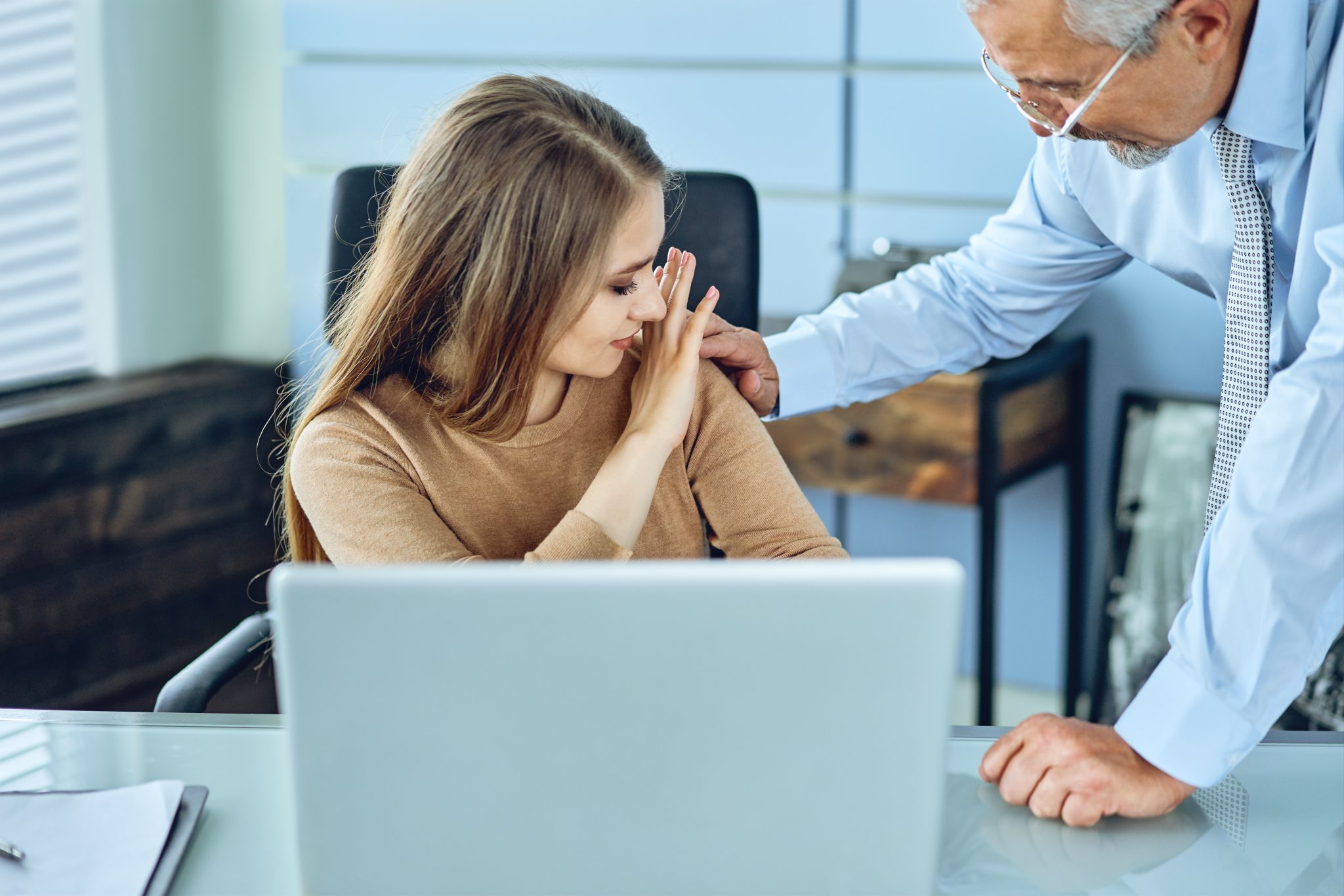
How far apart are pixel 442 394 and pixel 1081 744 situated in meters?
0.68

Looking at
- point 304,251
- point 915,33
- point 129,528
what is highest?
point 915,33

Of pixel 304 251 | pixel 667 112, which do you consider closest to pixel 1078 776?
pixel 667 112

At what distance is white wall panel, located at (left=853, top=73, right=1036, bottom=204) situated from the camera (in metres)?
2.37

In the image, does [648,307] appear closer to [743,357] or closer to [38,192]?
[743,357]

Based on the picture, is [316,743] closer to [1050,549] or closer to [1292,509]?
[1292,509]

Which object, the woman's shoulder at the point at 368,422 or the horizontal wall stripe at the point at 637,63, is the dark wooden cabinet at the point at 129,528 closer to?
the horizontal wall stripe at the point at 637,63

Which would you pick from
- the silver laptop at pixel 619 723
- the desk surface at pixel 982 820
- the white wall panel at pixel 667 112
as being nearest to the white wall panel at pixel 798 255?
the white wall panel at pixel 667 112

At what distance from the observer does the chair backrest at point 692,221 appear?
1413 millimetres

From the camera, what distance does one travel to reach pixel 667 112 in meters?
2.61

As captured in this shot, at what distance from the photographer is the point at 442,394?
1.25 meters

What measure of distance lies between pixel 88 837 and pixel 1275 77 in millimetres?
1110

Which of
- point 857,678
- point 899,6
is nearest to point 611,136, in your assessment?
point 857,678

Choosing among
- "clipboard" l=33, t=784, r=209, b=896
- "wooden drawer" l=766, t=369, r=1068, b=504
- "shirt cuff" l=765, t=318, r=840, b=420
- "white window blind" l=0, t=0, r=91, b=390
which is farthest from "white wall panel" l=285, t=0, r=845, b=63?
"clipboard" l=33, t=784, r=209, b=896

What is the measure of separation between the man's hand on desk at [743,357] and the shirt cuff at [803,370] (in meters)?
0.03
